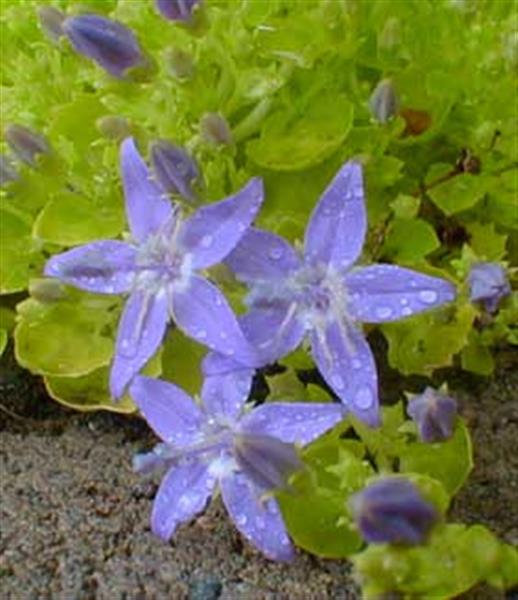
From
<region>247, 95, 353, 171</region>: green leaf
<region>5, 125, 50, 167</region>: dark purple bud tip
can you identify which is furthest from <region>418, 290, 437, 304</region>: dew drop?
<region>5, 125, 50, 167</region>: dark purple bud tip

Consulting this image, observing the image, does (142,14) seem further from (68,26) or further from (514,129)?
(514,129)

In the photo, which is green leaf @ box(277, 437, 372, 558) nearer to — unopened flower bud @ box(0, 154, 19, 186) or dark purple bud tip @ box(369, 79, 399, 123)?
dark purple bud tip @ box(369, 79, 399, 123)

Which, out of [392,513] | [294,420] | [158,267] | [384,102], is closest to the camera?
[392,513]

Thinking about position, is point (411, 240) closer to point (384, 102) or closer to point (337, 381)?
point (384, 102)

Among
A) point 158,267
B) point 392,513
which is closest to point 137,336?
point 158,267

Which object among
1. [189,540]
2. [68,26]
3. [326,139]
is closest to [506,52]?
[326,139]
